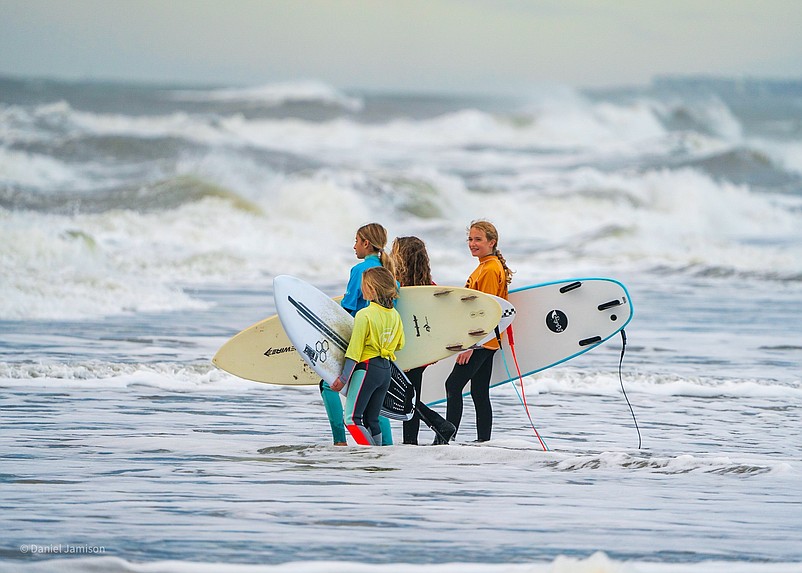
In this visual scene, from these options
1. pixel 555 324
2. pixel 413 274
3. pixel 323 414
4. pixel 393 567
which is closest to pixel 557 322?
pixel 555 324

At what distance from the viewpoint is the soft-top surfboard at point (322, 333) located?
4.54 metres

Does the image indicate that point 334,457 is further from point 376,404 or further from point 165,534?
point 165,534

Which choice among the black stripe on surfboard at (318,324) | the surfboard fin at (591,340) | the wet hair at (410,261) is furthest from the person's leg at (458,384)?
the surfboard fin at (591,340)

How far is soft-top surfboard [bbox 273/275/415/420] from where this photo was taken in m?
4.54

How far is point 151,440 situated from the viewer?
475cm

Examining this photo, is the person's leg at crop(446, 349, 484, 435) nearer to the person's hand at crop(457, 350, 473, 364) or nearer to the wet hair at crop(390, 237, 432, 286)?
the person's hand at crop(457, 350, 473, 364)

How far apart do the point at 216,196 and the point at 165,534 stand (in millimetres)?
18094

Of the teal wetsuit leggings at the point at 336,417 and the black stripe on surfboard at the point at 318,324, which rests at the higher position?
the black stripe on surfboard at the point at 318,324

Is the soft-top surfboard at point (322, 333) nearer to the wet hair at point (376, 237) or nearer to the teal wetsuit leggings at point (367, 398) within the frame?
the teal wetsuit leggings at point (367, 398)

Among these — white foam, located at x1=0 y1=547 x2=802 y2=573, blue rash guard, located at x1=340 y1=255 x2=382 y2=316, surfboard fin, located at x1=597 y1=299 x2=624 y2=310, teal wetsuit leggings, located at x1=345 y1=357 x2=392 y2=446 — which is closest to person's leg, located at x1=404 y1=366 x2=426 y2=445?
teal wetsuit leggings, located at x1=345 y1=357 x2=392 y2=446

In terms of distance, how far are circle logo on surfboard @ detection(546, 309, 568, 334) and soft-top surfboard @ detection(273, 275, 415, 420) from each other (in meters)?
1.19

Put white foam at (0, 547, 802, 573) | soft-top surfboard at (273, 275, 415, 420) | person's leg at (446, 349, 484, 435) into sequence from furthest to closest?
1. person's leg at (446, 349, 484, 435)
2. soft-top surfboard at (273, 275, 415, 420)
3. white foam at (0, 547, 802, 573)

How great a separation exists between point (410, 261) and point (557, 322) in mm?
1077

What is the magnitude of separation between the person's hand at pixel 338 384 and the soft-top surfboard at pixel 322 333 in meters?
0.03
